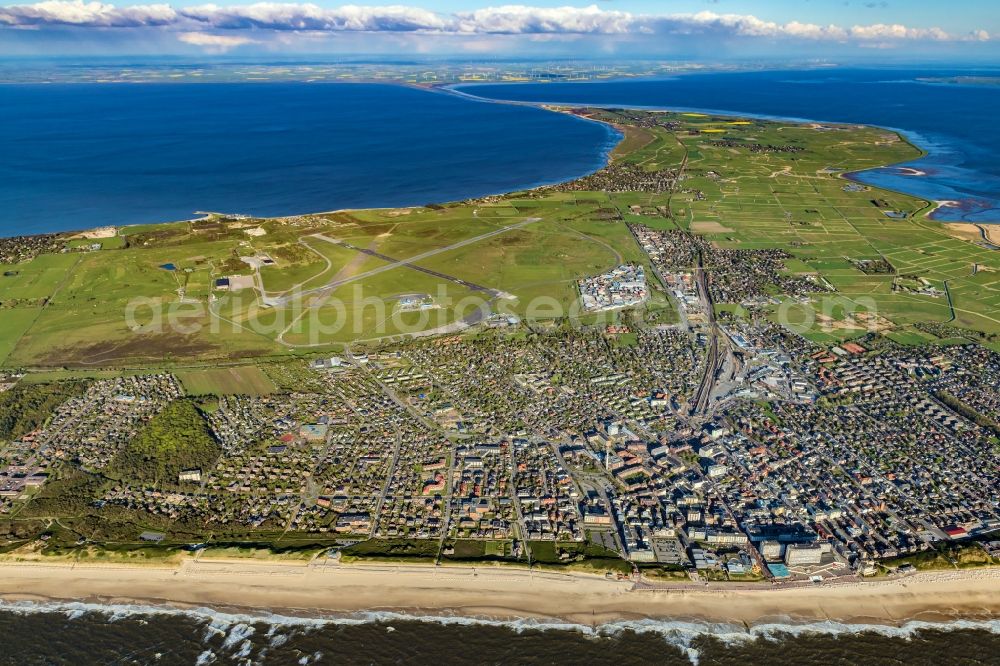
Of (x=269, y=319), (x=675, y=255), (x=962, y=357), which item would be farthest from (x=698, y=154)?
(x=269, y=319)

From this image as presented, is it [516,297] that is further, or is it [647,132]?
[647,132]

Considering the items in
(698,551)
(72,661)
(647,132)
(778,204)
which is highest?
(647,132)

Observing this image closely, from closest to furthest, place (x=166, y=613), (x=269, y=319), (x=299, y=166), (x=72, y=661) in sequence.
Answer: (x=72, y=661)
(x=166, y=613)
(x=269, y=319)
(x=299, y=166)

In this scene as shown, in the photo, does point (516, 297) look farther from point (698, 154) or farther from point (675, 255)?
point (698, 154)

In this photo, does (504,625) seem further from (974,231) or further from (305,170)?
(305,170)

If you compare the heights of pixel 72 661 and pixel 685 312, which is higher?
pixel 685 312

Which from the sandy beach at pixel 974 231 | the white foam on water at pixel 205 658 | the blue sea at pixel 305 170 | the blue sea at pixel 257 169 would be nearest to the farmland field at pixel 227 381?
the white foam on water at pixel 205 658

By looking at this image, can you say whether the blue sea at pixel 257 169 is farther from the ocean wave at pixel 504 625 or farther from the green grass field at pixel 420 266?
the ocean wave at pixel 504 625

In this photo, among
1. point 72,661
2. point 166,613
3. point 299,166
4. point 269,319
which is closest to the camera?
point 72,661
